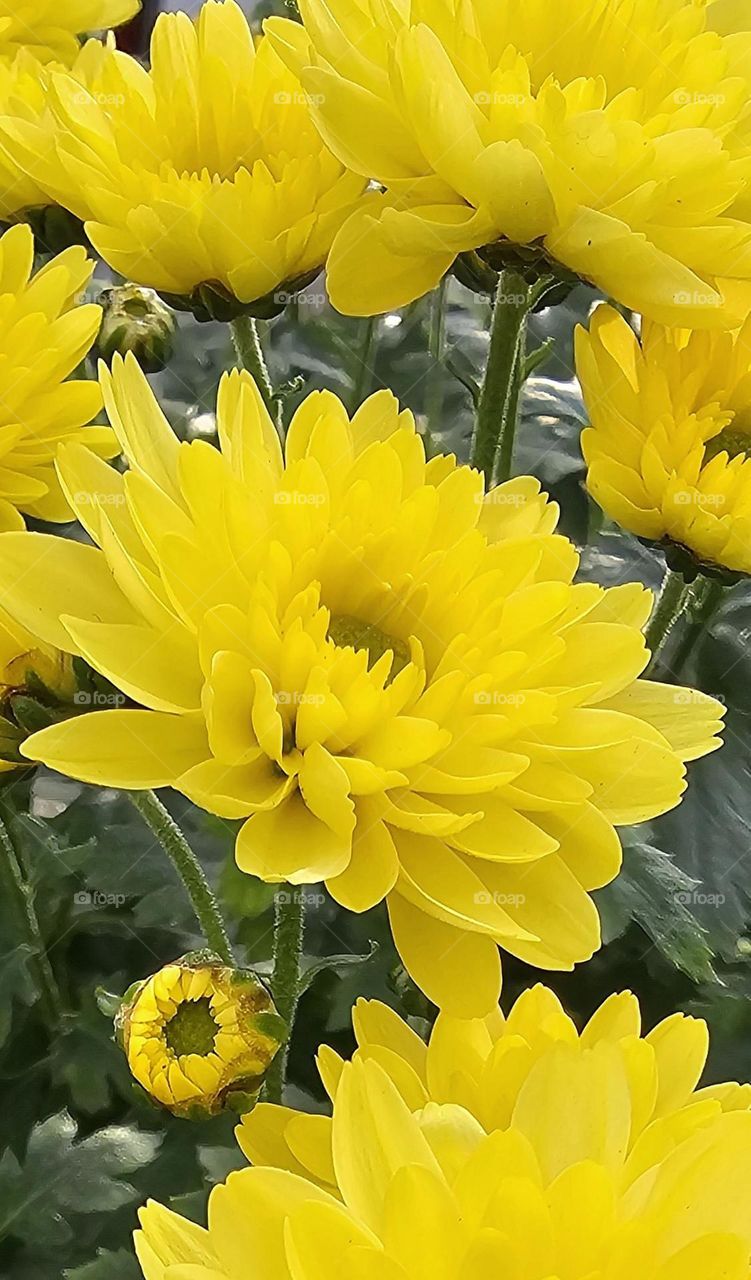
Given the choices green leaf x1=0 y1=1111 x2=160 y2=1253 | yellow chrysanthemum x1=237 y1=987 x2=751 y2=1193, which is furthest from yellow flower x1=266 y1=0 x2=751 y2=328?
green leaf x1=0 y1=1111 x2=160 y2=1253

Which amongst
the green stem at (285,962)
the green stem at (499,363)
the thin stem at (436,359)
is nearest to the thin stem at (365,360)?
the thin stem at (436,359)

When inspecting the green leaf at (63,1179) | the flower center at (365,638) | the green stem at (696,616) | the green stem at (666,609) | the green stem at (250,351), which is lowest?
the green leaf at (63,1179)

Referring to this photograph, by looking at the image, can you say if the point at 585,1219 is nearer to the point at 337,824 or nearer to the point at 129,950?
the point at 337,824

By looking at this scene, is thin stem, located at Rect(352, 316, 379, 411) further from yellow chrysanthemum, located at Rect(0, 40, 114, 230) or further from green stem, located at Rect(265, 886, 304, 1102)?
green stem, located at Rect(265, 886, 304, 1102)

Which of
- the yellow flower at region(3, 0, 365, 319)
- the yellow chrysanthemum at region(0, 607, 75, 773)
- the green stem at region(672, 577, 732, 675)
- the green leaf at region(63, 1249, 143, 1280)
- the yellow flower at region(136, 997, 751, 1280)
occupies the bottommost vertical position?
the green leaf at region(63, 1249, 143, 1280)

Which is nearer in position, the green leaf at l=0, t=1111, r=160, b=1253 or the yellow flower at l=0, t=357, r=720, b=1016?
the yellow flower at l=0, t=357, r=720, b=1016

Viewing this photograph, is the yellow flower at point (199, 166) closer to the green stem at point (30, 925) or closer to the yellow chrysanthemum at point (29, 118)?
the yellow chrysanthemum at point (29, 118)

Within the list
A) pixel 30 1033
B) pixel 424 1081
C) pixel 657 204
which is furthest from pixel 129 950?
pixel 657 204
